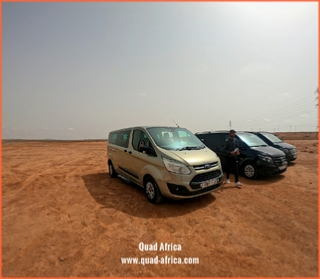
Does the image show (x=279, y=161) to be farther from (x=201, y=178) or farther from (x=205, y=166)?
(x=201, y=178)

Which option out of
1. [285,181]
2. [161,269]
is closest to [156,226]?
[161,269]

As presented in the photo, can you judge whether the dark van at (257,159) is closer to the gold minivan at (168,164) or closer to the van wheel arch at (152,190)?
the gold minivan at (168,164)

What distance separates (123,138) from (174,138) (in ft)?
6.87

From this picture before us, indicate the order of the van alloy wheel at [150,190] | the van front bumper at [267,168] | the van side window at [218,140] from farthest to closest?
the van side window at [218,140] < the van front bumper at [267,168] < the van alloy wheel at [150,190]

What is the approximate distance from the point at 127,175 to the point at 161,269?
3.65 metres

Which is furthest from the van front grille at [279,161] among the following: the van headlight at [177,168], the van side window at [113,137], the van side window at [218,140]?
the van side window at [113,137]

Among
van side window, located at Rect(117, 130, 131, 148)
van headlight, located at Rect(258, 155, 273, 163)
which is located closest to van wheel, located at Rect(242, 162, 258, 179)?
van headlight, located at Rect(258, 155, 273, 163)

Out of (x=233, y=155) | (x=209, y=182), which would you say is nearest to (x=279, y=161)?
(x=233, y=155)

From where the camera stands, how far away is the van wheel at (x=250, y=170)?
22.1 ft

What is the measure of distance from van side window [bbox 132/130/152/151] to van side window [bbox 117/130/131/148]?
43 centimetres

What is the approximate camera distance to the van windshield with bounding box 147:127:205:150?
506cm

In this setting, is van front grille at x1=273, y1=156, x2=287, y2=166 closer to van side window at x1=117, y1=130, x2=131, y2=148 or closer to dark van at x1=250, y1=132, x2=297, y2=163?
dark van at x1=250, y1=132, x2=297, y2=163

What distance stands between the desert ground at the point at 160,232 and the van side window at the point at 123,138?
161 centimetres

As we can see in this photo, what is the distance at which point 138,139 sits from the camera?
5648mm
